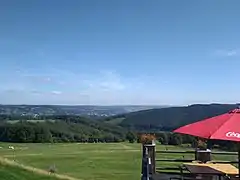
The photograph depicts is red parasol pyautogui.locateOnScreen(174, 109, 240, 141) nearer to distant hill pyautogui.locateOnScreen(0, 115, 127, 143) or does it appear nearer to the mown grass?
the mown grass

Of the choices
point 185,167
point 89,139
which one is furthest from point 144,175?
point 89,139

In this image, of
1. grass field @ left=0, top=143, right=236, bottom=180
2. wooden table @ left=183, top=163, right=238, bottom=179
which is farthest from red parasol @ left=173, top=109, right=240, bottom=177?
grass field @ left=0, top=143, right=236, bottom=180

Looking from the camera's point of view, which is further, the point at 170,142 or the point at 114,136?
the point at 114,136

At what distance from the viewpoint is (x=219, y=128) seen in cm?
593

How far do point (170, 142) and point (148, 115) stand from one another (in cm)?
9243

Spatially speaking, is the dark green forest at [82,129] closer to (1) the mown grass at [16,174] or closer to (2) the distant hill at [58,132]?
(2) the distant hill at [58,132]

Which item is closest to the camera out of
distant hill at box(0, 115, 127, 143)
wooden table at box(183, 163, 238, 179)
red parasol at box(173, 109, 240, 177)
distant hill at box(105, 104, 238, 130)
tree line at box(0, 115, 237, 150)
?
red parasol at box(173, 109, 240, 177)

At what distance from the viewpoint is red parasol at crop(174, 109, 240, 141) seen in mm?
5605

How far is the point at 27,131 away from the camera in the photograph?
9694 centimetres

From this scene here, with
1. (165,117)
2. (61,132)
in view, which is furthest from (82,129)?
(165,117)

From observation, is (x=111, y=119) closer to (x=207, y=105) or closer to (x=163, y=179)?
(x=207, y=105)

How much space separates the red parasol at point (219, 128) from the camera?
18.4 ft

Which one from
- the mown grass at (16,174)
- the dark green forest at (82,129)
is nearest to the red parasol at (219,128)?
the mown grass at (16,174)

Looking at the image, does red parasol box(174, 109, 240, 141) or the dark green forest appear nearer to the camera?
red parasol box(174, 109, 240, 141)
